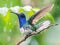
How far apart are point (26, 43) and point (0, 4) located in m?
0.23

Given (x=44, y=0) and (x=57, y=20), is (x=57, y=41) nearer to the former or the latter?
(x=57, y=20)

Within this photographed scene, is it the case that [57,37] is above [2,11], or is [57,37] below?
below

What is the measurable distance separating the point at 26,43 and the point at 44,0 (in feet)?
0.78

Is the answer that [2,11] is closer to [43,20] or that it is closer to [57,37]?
[43,20]

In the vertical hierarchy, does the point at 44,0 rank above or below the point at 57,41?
above

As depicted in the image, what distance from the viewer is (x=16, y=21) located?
1035 mm

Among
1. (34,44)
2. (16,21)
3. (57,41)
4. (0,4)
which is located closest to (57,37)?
(57,41)

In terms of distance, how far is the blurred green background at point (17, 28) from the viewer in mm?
1024

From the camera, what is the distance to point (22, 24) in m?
1.01

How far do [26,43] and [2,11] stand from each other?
0.65ft

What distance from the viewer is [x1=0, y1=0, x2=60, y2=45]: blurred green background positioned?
102cm

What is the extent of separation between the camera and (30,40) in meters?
1.05

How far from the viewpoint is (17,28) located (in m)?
1.03

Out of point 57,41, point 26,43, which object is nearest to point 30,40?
point 26,43
